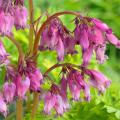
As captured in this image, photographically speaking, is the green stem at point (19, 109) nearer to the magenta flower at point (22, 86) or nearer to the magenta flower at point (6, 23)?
the magenta flower at point (22, 86)

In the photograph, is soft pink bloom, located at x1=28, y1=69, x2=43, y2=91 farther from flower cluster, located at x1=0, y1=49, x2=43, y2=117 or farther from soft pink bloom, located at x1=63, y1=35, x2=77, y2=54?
soft pink bloom, located at x1=63, y1=35, x2=77, y2=54

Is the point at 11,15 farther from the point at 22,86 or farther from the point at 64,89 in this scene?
the point at 64,89

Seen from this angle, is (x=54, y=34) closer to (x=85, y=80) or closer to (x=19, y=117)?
(x=85, y=80)

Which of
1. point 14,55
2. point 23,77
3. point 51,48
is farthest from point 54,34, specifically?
point 14,55

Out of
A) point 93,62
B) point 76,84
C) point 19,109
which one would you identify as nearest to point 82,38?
point 76,84

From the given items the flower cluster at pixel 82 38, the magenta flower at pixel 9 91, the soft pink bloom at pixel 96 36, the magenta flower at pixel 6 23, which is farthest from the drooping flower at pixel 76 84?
the magenta flower at pixel 6 23

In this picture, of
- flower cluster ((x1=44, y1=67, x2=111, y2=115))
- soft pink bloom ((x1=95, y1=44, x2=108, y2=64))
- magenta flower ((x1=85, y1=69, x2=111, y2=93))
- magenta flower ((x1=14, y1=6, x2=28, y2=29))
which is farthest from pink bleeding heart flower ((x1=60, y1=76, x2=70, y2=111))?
magenta flower ((x1=14, y1=6, x2=28, y2=29))
